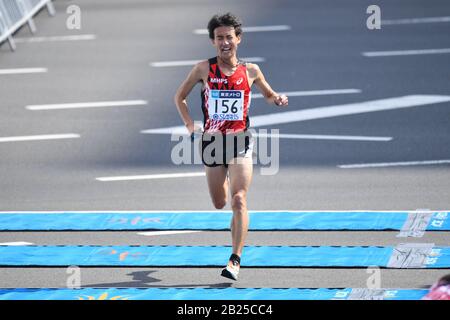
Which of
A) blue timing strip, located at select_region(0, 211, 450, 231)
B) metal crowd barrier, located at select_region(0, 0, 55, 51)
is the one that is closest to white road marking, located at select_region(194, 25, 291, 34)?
metal crowd barrier, located at select_region(0, 0, 55, 51)

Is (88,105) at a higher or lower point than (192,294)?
higher

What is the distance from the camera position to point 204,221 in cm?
1284

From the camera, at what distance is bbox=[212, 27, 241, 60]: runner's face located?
10.9 meters

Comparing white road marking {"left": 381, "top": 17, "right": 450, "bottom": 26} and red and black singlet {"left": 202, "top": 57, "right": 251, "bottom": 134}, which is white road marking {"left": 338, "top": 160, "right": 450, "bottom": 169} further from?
white road marking {"left": 381, "top": 17, "right": 450, "bottom": 26}

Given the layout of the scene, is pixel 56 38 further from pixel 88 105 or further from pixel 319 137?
pixel 319 137

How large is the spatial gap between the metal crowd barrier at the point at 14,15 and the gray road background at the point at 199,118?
26 centimetres

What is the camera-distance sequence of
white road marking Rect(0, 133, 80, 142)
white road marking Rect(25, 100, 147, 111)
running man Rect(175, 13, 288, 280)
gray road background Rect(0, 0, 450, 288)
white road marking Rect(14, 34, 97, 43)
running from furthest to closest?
white road marking Rect(14, 34, 97, 43)
white road marking Rect(25, 100, 147, 111)
white road marking Rect(0, 133, 80, 142)
gray road background Rect(0, 0, 450, 288)
running man Rect(175, 13, 288, 280)

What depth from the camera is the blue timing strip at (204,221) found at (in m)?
12.6

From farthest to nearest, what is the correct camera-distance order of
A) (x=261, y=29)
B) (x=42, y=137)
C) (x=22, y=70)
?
1. (x=261, y=29)
2. (x=22, y=70)
3. (x=42, y=137)

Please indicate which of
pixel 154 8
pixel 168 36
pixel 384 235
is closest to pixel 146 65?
pixel 168 36

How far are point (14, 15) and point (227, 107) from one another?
1152 cm

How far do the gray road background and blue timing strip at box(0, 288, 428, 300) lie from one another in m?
0.28

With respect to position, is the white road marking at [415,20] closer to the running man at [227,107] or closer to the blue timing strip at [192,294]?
the running man at [227,107]

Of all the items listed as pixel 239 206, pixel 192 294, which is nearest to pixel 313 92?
pixel 239 206
